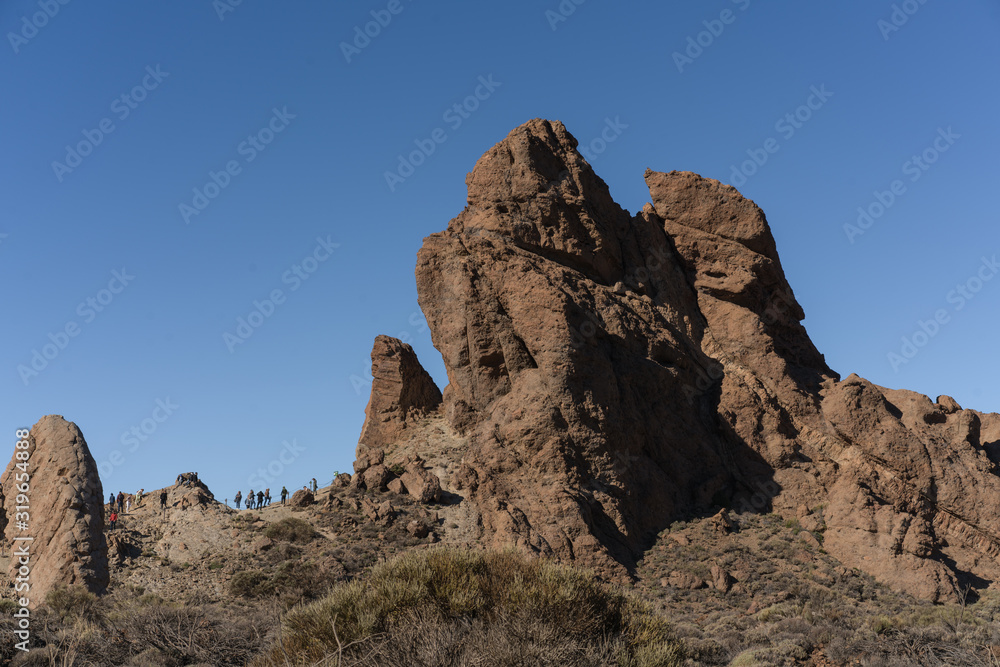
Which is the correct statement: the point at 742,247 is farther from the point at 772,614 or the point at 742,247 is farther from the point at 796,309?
the point at 772,614

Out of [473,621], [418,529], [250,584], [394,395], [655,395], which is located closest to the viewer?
[473,621]

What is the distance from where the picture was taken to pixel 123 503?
41.5 metres

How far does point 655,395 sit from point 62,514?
24739mm

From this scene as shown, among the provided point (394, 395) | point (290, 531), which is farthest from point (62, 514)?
point (394, 395)

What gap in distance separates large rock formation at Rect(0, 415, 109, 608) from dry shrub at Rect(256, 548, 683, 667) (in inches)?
284

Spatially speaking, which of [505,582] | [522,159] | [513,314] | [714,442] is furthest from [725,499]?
[505,582]

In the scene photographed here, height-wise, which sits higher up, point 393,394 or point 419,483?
point 393,394

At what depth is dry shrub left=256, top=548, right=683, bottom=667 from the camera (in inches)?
484

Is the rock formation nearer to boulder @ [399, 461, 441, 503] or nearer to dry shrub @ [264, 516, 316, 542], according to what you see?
boulder @ [399, 461, 441, 503]

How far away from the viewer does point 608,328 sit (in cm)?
3697

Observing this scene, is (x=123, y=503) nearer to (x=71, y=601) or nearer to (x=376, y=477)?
(x=376, y=477)

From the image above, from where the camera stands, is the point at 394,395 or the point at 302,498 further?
the point at 394,395

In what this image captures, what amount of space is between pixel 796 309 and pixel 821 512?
46.4 feet

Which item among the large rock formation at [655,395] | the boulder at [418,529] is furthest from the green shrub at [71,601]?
the boulder at [418,529]
